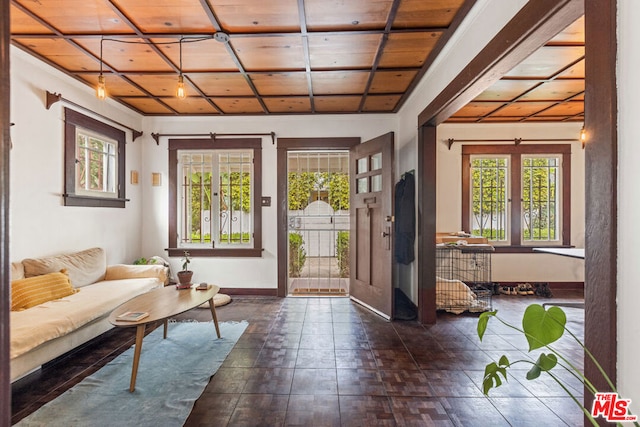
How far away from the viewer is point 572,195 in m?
5.06

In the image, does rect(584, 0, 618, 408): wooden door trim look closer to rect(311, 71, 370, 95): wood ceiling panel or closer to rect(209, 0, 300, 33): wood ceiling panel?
rect(209, 0, 300, 33): wood ceiling panel

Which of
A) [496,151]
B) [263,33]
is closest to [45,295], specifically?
[263,33]

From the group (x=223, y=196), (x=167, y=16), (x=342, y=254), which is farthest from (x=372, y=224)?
(x=167, y=16)

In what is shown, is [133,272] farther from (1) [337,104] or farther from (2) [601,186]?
(2) [601,186]

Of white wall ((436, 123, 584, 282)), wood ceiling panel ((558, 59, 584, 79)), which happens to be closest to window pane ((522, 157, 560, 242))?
white wall ((436, 123, 584, 282))

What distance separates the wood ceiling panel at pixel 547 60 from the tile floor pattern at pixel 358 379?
2.64 m

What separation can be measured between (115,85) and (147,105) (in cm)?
69

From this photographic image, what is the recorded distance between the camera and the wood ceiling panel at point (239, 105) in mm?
4246

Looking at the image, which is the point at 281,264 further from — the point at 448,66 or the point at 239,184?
the point at 448,66

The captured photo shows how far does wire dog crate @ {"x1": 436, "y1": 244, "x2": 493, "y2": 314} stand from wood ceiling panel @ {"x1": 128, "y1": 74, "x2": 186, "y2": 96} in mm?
3668

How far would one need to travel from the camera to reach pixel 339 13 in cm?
241

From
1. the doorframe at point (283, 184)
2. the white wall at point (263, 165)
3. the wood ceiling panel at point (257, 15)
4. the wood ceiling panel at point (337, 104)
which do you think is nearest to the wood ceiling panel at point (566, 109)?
the white wall at point (263, 165)

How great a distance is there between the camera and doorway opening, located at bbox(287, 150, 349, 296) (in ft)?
17.3

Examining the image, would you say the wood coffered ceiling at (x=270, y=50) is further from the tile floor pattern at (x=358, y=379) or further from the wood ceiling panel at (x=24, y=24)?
the tile floor pattern at (x=358, y=379)
